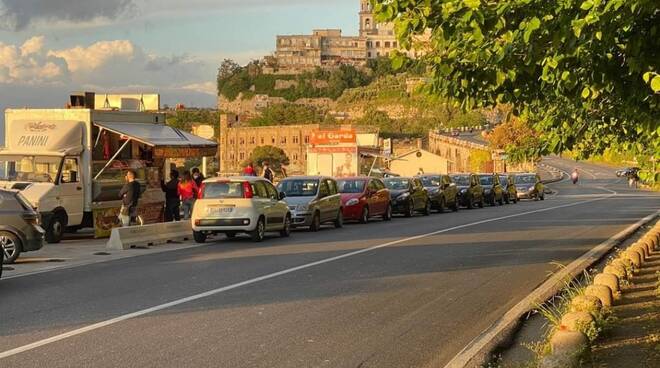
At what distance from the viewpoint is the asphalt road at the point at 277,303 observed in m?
8.92

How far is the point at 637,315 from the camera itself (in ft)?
34.9

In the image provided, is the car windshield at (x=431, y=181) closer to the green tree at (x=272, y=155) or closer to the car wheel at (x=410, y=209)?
the car wheel at (x=410, y=209)

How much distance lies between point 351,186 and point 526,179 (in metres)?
26.5

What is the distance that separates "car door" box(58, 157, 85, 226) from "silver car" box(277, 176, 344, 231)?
5947 millimetres

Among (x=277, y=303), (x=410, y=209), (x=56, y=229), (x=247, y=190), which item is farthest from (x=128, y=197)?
(x=410, y=209)

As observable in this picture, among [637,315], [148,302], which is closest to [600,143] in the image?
[637,315]

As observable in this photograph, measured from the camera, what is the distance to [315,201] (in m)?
27.2

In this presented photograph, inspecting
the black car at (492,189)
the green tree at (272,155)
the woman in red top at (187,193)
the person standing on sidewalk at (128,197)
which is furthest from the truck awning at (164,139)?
the green tree at (272,155)

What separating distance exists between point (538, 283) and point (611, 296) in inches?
139

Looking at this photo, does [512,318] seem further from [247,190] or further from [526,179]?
[526,179]

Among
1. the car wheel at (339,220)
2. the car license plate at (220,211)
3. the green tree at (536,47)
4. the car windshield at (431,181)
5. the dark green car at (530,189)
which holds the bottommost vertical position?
the dark green car at (530,189)

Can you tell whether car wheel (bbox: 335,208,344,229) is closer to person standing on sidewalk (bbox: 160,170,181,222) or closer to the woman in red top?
the woman in red top

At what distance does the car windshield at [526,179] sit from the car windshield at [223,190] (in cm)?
3559

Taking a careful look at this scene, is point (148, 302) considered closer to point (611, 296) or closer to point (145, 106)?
point (611, 296)
